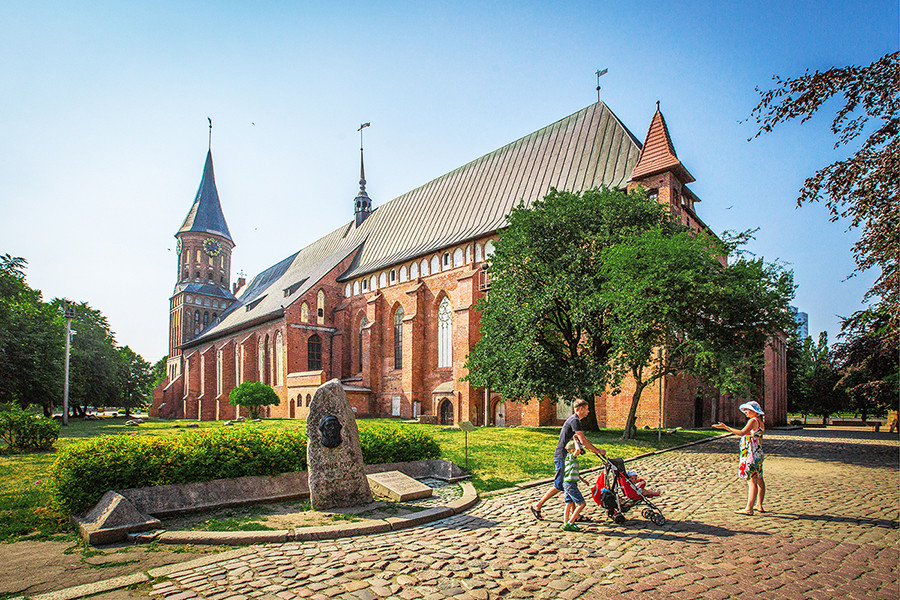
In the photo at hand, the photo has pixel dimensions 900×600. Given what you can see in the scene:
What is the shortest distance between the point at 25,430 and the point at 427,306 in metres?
22.3

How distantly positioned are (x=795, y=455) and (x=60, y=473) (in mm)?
18151

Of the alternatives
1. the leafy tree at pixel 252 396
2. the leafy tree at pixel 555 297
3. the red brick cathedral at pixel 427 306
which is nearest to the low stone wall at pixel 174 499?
the leafy tree at pixel 555 297

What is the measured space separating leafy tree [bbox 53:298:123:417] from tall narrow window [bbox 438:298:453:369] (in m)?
28.1

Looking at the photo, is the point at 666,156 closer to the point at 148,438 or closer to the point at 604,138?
the point at 604,138

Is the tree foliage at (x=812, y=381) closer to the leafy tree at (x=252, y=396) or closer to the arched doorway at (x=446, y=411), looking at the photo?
the arched doorway at (x=446, y=411)

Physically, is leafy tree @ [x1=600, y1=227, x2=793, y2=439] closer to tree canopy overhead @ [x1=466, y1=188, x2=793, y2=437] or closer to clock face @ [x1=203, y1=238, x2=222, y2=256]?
tree canopy overhead @ [x1=466, y1=188, x2=793, y2=437]

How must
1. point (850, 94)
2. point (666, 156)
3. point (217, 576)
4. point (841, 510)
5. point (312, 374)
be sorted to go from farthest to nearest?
1. point (312, 374)
2. point (666, 156)
3. point (841, 510)
4. point (850, 94)
5. point (217, 576)

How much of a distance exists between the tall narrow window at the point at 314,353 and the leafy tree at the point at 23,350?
15621 millimetres

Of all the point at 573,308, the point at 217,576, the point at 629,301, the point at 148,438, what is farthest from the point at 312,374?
the point at 217,576

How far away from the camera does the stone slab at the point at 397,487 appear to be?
8.44 meters

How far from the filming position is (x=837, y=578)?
17.3 feet

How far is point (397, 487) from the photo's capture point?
8.66 metres

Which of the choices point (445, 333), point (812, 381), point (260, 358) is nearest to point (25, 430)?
point (445, 333)

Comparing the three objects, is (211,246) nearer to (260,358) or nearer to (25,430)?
(260,358)
